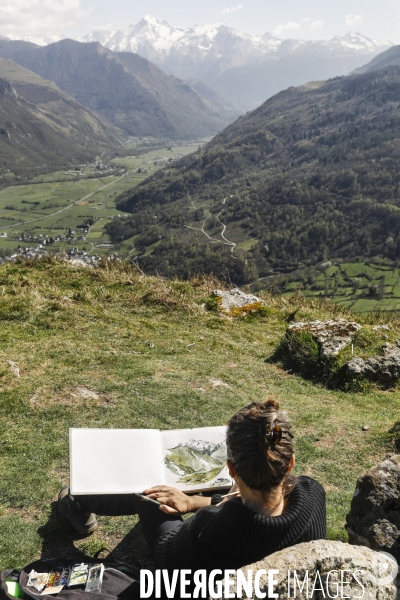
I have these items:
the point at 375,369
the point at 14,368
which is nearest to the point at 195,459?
the point at 14,368

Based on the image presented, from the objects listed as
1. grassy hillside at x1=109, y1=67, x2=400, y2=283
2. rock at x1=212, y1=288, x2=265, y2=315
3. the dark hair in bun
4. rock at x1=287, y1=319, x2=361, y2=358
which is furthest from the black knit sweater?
grassy hillside at x1=109, y1=67, x2=400, y2=283

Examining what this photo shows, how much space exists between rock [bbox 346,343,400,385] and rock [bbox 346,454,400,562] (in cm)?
497

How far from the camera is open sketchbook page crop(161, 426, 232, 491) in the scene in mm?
4688

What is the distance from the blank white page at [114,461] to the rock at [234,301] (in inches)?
319

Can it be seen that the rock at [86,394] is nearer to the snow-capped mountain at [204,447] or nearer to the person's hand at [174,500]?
the snow-capped mountain at [204,447]

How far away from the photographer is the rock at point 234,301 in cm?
1316

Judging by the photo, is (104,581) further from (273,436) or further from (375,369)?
(375,369)

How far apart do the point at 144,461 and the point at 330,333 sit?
6.52 metres

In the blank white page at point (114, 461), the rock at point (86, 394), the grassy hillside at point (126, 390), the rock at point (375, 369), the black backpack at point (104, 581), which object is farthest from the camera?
the rock at point (375, 369)

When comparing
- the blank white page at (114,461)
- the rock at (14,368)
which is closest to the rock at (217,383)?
the blank white page at (114,461)

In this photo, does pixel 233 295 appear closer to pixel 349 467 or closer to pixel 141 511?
pixel 349 467

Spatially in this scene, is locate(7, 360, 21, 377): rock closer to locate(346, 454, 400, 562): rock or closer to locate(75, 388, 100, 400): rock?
locate(75, 388, 100, 400): rock

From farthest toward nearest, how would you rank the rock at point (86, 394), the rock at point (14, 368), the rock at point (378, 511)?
the rock at point (14, 368), the rock at point (86, 394), the rock at point (378, 511)

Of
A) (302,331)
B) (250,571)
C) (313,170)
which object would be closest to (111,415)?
(250,571)
